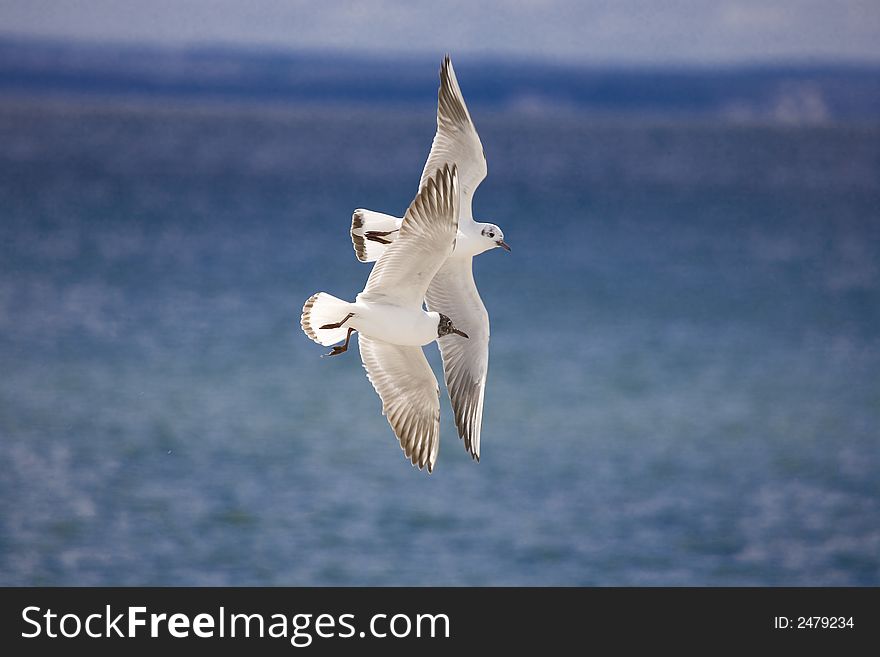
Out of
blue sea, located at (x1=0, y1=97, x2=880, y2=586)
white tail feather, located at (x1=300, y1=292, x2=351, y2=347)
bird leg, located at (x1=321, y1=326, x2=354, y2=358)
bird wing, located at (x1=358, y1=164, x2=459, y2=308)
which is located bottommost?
bird leg, located at (x1=321, y1=326, x2=354, y2=358)

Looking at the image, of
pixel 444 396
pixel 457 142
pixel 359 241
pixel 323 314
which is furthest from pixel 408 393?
pixel 444 396

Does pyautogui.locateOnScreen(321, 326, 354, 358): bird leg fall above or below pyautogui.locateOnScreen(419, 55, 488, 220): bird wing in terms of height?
below

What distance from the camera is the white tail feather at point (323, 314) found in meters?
5.96

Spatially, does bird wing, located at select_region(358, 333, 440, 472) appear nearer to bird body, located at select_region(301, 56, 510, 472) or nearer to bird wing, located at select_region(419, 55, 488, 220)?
bird body, located at select_region(301, 56, 510, 472)

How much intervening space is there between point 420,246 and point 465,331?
4.62 feet

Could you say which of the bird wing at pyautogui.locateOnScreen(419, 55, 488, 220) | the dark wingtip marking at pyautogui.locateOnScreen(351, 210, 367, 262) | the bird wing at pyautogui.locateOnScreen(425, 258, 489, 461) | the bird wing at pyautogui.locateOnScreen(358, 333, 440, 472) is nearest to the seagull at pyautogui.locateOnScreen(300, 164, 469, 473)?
the bird wing at pyautogui.locateOnScreen(358, 333, 440, 472)

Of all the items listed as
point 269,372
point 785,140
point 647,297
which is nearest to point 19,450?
point 269,372

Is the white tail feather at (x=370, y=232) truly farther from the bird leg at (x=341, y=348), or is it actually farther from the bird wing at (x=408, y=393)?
the bird leg at (x=341, y=348)

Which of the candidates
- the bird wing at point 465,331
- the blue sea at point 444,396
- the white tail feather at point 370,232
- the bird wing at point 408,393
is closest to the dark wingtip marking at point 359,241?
the white tail feather at point 370,232

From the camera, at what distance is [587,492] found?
16141 millimetres

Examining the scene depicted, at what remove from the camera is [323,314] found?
6000mm

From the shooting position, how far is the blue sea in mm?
14734

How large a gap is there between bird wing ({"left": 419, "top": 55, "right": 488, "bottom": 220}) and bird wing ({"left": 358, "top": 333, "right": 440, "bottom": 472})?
0.90 metres

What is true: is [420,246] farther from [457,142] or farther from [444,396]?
[444,396]
